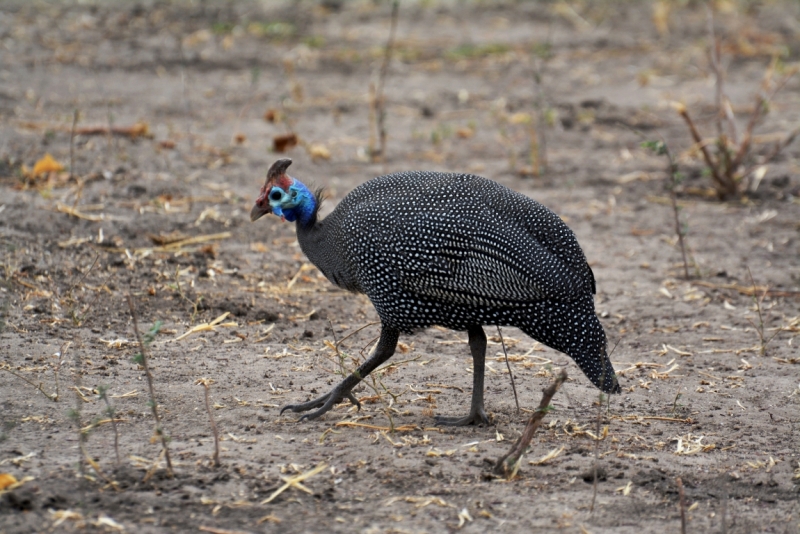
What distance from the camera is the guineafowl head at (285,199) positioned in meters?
4.41

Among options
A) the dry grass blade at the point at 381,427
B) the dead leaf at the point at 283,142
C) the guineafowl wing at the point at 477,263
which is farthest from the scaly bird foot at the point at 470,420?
the dead leaf at the point at 283,142

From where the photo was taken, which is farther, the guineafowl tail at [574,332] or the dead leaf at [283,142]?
the dead leaf at [283,142]

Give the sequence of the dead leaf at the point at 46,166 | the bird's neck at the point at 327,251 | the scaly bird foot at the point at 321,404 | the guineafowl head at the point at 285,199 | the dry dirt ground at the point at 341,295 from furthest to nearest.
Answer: the dead leaf at the point at 46,166 < the guineafowl head at the point at 285,199 < the bird's neck at the point at 327,251 < the scaly bird foot at the point at 321,404 < the dry dirt ground at the point at 341,295

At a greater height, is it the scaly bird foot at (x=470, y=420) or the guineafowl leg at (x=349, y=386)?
the guineafowl leg at (x=349, y=386)

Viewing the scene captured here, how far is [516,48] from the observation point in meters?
11.6

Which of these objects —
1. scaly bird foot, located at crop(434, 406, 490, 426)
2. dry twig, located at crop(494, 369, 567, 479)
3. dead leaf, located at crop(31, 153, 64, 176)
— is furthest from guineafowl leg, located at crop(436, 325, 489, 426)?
dead leaf, located at crop(31, 153, 64, 176)

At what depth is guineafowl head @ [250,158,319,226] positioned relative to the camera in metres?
4.41

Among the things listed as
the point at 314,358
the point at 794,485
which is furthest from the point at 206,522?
the point at 794,485

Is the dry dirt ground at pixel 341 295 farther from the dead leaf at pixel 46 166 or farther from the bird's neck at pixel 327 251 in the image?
the bird's neck at pixel 327 251

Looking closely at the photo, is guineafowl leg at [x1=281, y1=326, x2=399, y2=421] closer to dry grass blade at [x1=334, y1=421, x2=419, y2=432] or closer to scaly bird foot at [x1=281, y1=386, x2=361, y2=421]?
scaly bird foot at [x1=281, y1=386, x2=361, y2=421]

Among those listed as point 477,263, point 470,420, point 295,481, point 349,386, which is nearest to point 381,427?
point 349,386

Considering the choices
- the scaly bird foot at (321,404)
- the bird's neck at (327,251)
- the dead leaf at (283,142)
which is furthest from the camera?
the dead leaf at (283,142)

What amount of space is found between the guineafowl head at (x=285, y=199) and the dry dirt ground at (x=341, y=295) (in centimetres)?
64

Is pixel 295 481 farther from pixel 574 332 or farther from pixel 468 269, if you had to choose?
pixel 574 332
